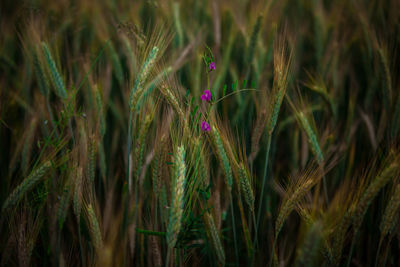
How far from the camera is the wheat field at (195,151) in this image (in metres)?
0.98

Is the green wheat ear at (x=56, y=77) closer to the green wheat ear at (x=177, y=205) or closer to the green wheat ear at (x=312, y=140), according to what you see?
the green wheat ear at (x=177, y=205)

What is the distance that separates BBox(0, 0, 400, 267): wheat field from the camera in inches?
38.5

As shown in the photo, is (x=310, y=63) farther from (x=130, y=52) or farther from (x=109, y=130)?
(x=109, y=130)

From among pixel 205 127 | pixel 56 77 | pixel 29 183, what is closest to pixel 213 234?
pixel 205 127

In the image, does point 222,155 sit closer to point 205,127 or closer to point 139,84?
point 205,127

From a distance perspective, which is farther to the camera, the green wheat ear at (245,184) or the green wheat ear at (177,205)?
the green wheat ear at (245,184)

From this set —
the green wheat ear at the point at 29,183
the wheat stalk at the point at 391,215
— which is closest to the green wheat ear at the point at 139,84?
the green wheat ear at the point at 29,183

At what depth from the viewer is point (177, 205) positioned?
0.80 metres

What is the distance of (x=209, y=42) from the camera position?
→ 2.31 meters

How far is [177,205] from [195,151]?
0.74ft

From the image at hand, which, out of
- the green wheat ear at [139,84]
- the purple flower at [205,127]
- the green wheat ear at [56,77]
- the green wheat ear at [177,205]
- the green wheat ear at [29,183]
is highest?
the green wheat ear at [56,77]

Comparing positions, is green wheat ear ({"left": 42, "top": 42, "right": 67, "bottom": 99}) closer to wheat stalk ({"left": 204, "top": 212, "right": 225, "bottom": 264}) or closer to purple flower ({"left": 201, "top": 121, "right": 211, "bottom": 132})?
purple flower ({"left": 201, "top": 121, "right": 211, "bottom": 132})

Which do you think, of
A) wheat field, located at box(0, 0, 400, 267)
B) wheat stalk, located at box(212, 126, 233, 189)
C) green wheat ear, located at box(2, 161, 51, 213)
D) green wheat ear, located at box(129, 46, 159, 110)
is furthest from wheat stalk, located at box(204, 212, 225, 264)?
green wheat ear, located at box(2, 161, 51, 213)

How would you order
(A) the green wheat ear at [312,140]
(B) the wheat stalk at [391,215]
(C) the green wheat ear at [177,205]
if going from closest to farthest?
(C) the green wheat ear at [177,205]
(B) the wheat stalk at [391,215]
(A) the green wheat ear at [312,140]
